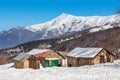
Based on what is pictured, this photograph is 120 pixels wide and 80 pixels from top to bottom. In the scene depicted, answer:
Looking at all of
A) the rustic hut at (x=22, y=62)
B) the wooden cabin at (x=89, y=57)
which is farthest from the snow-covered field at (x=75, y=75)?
the rustic hut at (x=22, y=62)

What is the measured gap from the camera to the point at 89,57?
3410 inches

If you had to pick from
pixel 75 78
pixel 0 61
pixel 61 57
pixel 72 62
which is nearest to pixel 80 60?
pixel 72 62

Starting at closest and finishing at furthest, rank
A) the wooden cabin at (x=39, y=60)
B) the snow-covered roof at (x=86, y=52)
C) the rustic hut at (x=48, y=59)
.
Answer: the snow-covered roof at (x=86, y=52), the wooden cabin at (x=39, y=60), the rustic hut at (x=48, y=59)

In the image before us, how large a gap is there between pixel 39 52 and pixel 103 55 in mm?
22394

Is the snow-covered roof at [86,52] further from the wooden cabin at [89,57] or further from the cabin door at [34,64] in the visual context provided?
the cabin door at [34,64]

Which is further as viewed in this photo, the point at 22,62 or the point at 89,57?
the point at 22,62

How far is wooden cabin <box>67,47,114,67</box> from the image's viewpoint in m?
87.1

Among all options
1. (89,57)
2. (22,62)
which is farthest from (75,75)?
(22,62)

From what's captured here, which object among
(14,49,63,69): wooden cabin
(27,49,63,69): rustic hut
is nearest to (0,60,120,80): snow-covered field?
(14,49,63,69): wooden cabin

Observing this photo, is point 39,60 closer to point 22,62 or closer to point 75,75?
point 22,62

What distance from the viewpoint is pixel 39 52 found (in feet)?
343

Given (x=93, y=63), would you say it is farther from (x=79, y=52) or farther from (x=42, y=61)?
(x=42, y=61)

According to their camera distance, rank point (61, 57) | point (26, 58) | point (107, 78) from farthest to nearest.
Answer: point (61, 57) → point (26, 58) → point (107, 78)

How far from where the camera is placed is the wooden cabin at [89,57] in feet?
286
